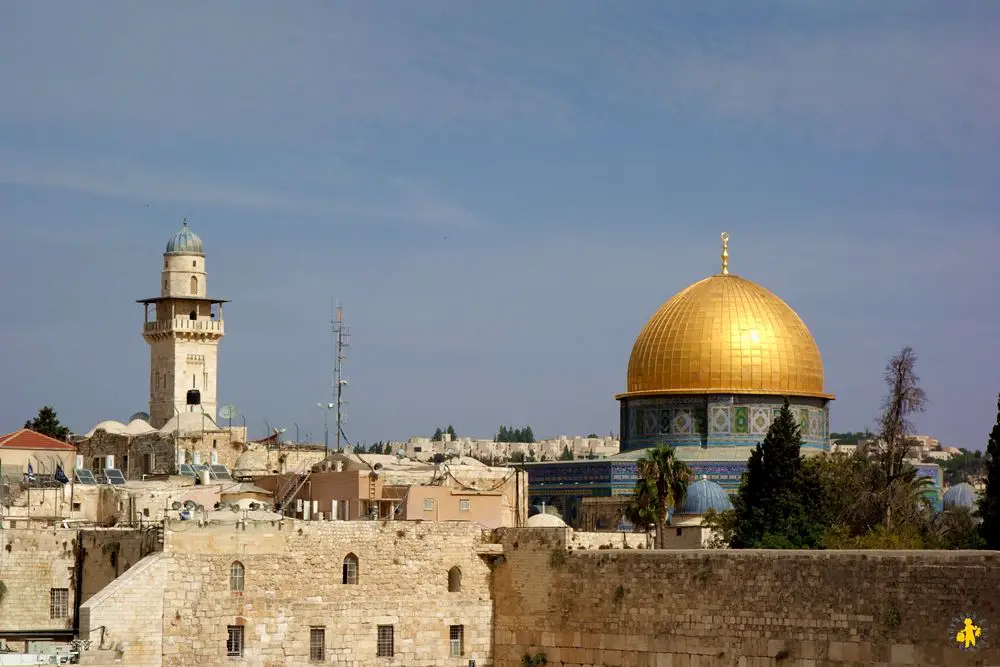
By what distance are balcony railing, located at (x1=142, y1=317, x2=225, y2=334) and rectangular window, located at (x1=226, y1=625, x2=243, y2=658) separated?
22709mm

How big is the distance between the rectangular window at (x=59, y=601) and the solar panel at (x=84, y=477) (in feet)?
20.9

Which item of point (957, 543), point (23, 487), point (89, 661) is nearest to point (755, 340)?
point (957, 543)

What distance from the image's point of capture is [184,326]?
179 ft

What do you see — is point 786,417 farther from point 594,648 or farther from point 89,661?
point 89,661

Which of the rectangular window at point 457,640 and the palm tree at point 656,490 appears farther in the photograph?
the palm tree at point 656,490

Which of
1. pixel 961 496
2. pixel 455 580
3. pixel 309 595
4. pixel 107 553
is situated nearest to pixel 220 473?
pixel 107 553

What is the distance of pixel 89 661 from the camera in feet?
99.8

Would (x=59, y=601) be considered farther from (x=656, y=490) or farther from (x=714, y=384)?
(x=714, y=384)

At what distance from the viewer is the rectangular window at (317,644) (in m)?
33.1

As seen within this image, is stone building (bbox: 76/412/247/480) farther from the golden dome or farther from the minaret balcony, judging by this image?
the golden dome

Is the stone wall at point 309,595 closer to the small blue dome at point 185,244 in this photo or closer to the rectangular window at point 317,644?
the rectangular window at point 317,644

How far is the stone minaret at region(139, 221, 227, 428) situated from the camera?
5456 cm

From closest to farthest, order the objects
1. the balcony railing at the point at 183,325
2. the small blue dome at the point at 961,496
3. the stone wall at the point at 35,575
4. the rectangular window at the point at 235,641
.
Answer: the rectangular window at the point at 235,641 < the stone wall at the point at 35,575 < the balcony railing at the point at 183,325 < the small blue dome at the point at 961,496

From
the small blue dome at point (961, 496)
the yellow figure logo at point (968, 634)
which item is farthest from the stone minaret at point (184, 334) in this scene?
the yellow figure logo at point (968, 634)
